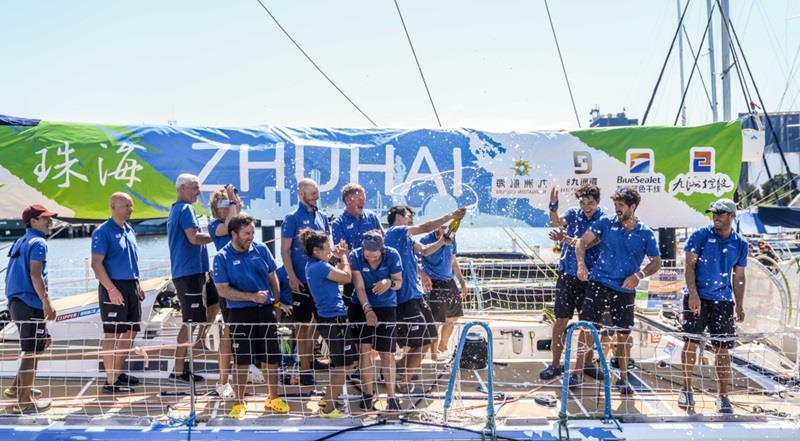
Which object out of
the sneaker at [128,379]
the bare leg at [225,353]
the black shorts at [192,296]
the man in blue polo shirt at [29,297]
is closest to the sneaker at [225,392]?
the bare leg at [225,353]

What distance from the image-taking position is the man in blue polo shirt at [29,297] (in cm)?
418

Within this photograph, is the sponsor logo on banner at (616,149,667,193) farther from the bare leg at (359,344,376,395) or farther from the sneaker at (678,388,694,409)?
the bare leg at (359,344,376,395)

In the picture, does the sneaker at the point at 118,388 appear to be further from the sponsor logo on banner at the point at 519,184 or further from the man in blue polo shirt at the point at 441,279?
the sponsor logo on banner at the point at 519,184

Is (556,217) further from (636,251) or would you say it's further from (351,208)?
(351,208)

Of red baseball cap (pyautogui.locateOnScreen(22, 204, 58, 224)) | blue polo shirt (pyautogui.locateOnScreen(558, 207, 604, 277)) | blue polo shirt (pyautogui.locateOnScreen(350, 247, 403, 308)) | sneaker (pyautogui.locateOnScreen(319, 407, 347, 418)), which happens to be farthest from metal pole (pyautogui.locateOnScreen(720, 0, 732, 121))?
red baseball cap (pyautogui.locateOnScreen(22, 204, 58, 224))

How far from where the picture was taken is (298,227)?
4637 millimetres

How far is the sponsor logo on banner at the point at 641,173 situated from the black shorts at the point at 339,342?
399cm

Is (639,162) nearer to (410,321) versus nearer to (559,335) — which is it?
(559,335)

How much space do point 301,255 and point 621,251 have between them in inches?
96.0

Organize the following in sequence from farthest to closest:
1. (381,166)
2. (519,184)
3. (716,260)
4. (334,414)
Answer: (519,184) → (381,166) → (716,260) → (334,414)

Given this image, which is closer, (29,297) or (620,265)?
(29,297)

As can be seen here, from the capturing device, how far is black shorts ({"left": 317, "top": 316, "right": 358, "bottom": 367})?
4090mm

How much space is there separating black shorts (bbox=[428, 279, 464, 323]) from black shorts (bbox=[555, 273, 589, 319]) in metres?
1.01

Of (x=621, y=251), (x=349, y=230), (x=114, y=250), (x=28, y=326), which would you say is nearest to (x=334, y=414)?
(x=349, y=230)
